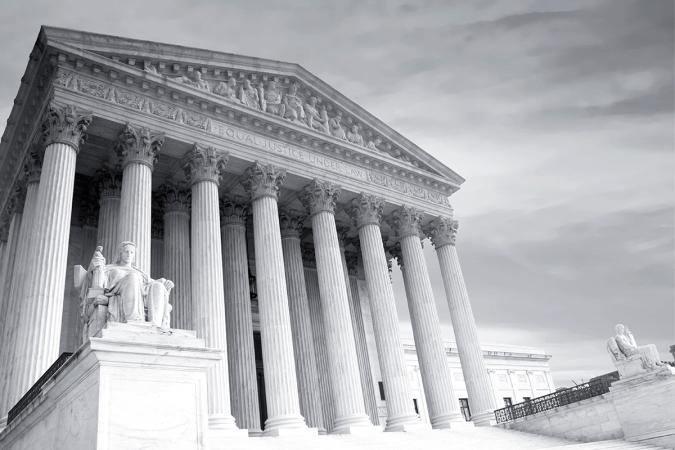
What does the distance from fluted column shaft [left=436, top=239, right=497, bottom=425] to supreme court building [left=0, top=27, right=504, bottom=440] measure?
0.10 m

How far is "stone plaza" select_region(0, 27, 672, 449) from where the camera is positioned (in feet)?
56.6

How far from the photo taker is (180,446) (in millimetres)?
8172

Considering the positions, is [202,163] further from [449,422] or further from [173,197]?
[449,422]

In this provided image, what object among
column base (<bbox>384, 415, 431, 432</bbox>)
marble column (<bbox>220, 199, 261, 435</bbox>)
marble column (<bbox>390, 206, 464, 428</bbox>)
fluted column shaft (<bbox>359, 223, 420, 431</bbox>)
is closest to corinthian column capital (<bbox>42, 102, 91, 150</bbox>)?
marble column (<bbox>220, 199, 261, 435</bbox>)

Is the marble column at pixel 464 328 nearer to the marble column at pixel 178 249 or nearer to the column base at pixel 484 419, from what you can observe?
the column base at pixel 484 419

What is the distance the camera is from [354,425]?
70.4ft

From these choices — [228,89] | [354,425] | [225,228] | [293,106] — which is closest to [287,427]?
[354,425]

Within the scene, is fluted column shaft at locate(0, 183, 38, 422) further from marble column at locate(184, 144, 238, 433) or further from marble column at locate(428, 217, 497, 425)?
marble column at locate(428, 217, 497, 425)

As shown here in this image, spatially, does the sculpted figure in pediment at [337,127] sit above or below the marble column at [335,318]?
above

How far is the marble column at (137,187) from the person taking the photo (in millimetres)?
18797

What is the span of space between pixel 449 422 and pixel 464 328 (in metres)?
5.55

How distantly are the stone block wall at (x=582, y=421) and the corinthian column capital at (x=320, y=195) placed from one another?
13.1 m

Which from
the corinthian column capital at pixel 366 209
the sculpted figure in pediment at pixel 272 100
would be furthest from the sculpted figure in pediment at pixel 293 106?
the corinthian column capital at pixel 366 209

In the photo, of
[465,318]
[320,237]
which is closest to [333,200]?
[320,237]
